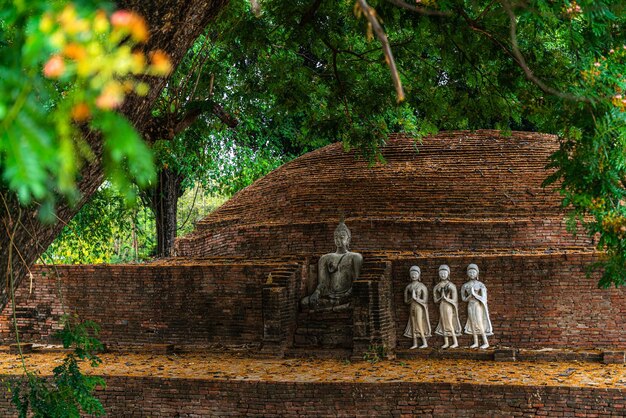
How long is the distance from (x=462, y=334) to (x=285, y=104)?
3780 mm

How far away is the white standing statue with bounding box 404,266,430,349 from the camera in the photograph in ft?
34.0

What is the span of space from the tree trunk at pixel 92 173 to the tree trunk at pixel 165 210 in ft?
43.7

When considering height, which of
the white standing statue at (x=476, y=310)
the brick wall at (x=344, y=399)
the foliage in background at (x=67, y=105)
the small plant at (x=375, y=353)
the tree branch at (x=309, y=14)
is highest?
the tree branch at (x=309, y=14)

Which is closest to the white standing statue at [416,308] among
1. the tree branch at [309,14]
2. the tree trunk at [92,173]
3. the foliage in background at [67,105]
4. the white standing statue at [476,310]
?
the white standing statue at [476,310]

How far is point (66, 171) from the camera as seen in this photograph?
1.93m

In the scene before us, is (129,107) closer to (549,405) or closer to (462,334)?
(549,405)

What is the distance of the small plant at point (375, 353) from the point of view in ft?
32.4

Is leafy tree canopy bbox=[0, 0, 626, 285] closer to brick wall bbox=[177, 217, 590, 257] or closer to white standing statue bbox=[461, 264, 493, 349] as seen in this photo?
white standing statue bbox=[461, 264, 493, 349]

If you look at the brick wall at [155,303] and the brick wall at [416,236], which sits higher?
the brick wall at [416,236]

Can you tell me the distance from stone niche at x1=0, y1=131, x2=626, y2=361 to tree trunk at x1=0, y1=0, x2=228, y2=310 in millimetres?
6066

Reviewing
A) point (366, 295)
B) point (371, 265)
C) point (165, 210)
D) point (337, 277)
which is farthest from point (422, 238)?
point (165, 210)

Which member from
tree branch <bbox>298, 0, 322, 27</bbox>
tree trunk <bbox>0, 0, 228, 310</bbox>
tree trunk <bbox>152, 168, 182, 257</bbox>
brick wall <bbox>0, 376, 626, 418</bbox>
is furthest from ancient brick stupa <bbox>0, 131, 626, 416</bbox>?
tree trunk <bbox>0, 0, 228, 310</bbox>

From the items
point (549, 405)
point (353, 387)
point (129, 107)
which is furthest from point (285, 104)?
point (129, 107)

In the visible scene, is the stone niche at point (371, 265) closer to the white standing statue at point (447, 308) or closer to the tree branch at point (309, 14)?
the white standing statue at point (447, 308)
